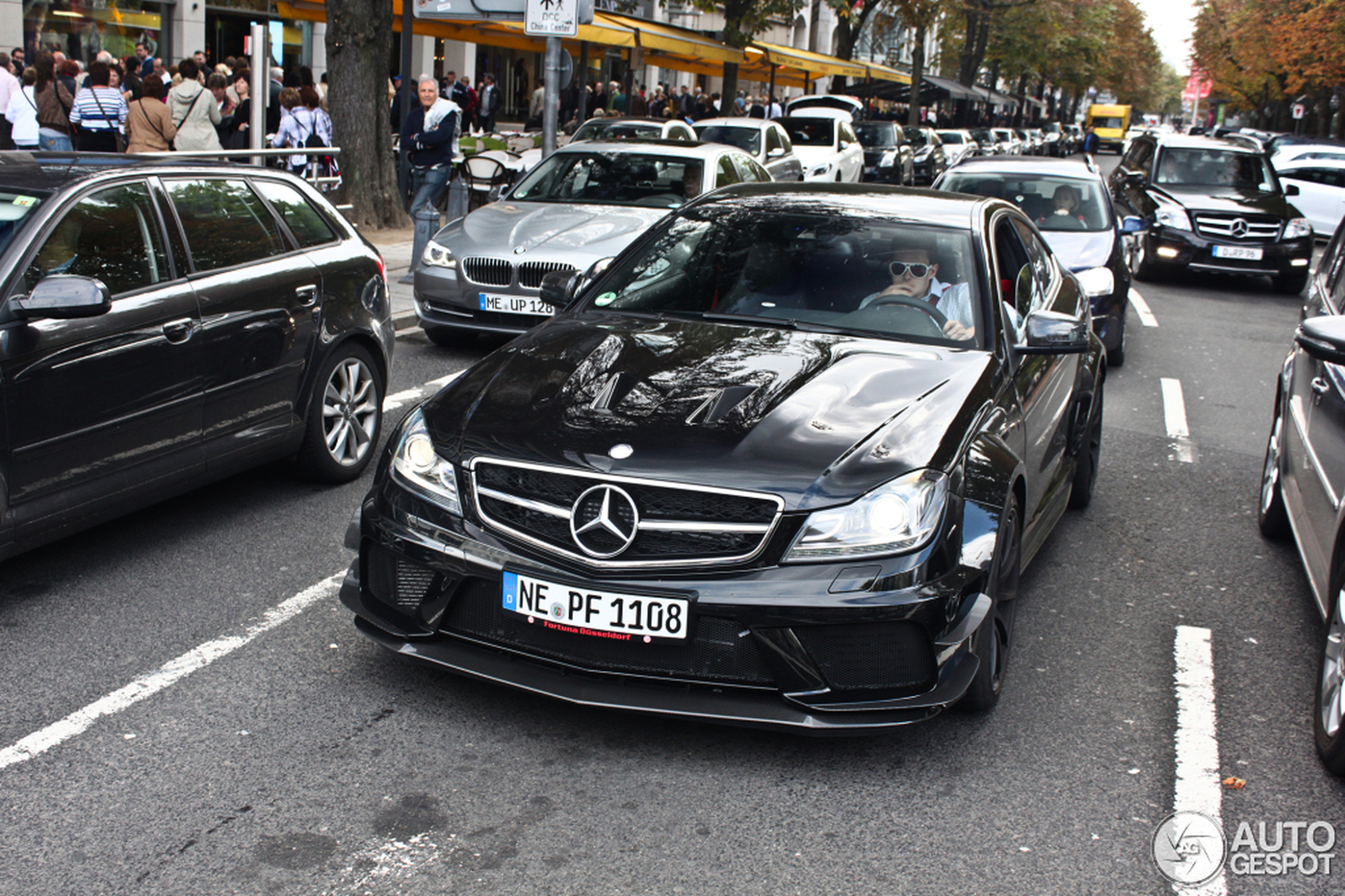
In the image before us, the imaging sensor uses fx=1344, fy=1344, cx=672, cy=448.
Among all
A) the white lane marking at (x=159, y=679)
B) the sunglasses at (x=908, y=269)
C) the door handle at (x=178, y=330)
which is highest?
the sunglasses at (x=908, y=269)

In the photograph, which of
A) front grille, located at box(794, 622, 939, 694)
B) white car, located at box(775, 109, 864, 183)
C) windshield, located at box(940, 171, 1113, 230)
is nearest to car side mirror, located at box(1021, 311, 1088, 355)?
front grille, located at box(794, 622, 939, 694)

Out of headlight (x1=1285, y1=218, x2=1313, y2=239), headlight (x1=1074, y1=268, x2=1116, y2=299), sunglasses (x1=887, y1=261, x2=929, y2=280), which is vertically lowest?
headlight (x1=1285, y1=218, x2=1313, y2=239)

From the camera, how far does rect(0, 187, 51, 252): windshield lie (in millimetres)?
4805

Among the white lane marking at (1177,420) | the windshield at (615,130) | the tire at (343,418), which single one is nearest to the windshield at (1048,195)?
the white lane marking at (1177,420)

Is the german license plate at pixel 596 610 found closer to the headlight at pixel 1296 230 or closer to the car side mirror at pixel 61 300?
the car side mirror at pixel 61 300

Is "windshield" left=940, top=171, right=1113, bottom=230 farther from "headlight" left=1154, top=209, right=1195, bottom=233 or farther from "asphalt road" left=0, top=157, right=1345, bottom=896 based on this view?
"asphalt road" left=0, top=157, right=1345, bottom=896

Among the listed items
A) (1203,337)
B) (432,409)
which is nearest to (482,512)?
(432,409)

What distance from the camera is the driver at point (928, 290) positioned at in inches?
190

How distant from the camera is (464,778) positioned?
365 centimetres

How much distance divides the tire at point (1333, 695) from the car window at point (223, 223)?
14.4 ft

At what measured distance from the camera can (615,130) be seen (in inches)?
647

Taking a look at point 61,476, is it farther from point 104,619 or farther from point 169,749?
point 169,749

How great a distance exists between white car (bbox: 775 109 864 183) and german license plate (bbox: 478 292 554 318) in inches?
541

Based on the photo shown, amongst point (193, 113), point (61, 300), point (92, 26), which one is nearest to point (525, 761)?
point (61, 300)
